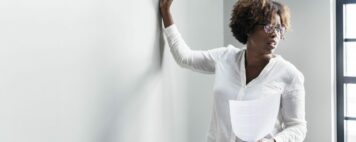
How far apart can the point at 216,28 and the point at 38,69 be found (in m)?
1.69

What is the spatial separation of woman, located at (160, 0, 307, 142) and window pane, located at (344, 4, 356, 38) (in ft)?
4.13

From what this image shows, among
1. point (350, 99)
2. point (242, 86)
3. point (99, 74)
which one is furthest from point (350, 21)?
point (99, 74)

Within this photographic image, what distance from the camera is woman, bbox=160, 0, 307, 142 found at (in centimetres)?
157

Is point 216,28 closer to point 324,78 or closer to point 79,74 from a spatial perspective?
point 324,78

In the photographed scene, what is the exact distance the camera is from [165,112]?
181 cm

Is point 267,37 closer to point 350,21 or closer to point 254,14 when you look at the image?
point 254,14

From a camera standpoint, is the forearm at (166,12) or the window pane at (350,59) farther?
the window pane at (350,59)

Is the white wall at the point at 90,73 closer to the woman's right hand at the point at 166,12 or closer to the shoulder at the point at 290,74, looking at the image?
the woman's right hand at the point at 166,12

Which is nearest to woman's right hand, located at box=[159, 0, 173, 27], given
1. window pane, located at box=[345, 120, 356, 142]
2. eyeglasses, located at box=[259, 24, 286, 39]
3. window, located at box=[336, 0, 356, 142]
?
eyeglasses, located at box=[259, 24, 286, 39]

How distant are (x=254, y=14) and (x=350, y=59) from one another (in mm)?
1381

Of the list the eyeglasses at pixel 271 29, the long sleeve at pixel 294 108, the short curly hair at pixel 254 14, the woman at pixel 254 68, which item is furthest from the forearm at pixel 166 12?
the long sleeve at pixel 294 108

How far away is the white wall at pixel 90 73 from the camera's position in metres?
0.93

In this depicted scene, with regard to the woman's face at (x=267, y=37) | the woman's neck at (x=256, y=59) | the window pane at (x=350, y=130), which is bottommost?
the window pane at (x=350, y=130)

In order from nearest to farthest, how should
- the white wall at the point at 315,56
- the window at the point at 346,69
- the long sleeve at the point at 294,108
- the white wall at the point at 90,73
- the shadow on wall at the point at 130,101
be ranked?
the white wall at the point at 90,73
the shadow on wall at the point at 130,101
the long sleeve at the point at 294,108
the white wall at the point at 315,56
the window at the point at 346,69
